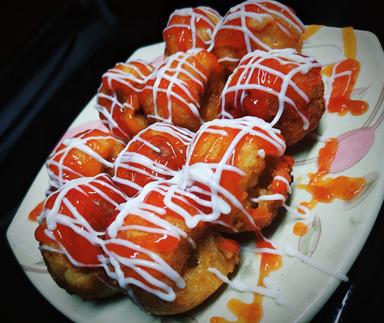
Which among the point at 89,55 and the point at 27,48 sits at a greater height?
the point at 27,48

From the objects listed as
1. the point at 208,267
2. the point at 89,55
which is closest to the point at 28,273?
the point at 208,267

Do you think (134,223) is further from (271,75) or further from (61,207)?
(271,75)

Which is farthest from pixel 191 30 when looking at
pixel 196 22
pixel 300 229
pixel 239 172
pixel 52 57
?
pixel 52 57

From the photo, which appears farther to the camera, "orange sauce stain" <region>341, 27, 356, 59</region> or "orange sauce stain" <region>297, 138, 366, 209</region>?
"orange sauce stain" <region>341, 27, 356, 59</region>

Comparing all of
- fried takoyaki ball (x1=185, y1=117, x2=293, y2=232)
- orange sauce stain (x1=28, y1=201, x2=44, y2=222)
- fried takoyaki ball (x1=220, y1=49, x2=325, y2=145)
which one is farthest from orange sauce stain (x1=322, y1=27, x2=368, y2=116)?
orange sauce stain (x1=28, y1=201, x2=44, y2=222)

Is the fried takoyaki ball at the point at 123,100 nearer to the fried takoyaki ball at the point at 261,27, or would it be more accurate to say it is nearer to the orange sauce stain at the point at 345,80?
the fried takoyaki ball at the point at 261,27

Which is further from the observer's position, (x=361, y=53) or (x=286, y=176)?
(x=361, y=53)

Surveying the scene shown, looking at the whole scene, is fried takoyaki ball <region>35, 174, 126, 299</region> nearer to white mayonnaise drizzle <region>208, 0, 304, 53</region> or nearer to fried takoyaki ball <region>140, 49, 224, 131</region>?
fried takoyaki ball <region>140, 49, 224, 131</region>
